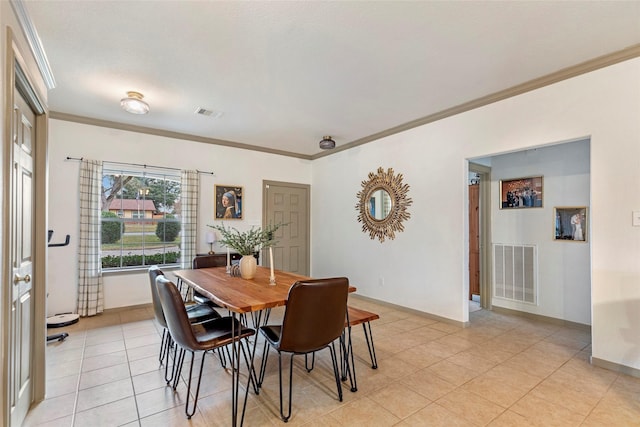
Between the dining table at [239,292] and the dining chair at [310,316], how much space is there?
0.13 meters

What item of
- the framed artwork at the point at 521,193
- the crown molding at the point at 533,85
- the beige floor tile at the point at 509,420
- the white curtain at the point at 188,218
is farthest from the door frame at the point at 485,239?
the white curtain at the point at 188,218

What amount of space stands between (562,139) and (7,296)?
4.14 m

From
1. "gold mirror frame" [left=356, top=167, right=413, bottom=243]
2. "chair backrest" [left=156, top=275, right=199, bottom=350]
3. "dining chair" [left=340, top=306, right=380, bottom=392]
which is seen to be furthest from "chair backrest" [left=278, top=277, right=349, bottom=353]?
"gold mirror frame" [left=356, top=167, right=413, bottom=243]

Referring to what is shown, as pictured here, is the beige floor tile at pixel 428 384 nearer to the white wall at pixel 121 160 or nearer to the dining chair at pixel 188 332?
the dining chair at pixel 188 332

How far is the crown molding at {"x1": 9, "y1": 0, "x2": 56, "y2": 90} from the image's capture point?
1.69 m

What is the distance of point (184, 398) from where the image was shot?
2.14 metres

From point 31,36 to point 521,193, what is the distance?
198 inches

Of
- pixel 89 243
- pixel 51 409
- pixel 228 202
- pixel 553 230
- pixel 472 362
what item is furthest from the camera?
pixel 228 202

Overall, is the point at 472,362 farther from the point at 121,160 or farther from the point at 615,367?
the point at 121,160

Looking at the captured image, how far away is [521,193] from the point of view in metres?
4.05

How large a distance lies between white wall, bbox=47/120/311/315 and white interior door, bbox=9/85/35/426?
2.16 meters

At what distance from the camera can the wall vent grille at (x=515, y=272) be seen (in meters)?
3.92

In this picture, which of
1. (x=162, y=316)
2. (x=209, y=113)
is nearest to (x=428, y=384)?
(x=162, y=316)

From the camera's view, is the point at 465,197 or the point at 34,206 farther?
the point at 465,197
